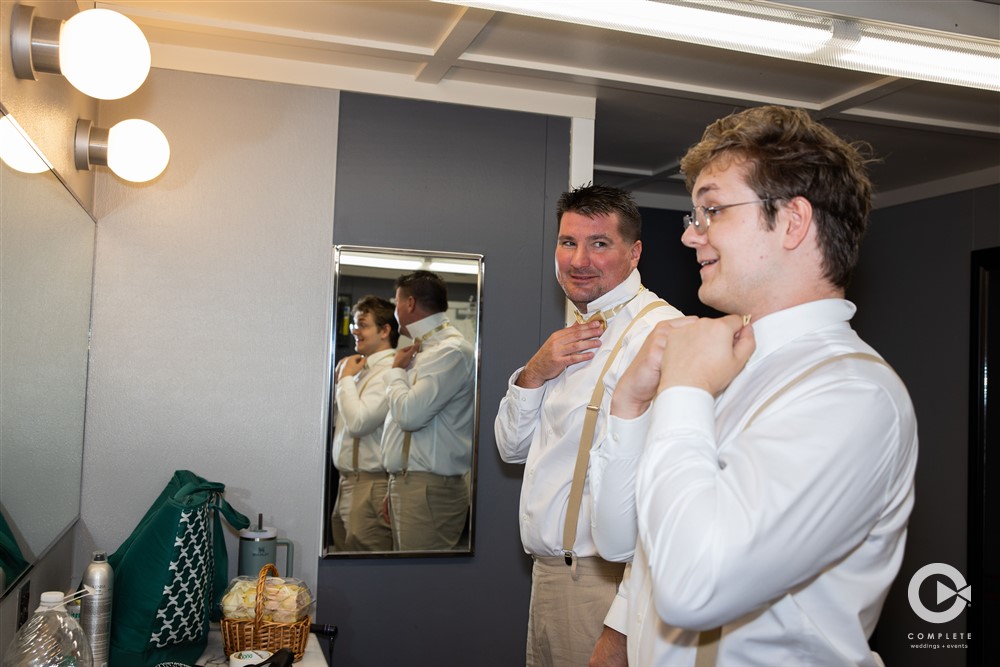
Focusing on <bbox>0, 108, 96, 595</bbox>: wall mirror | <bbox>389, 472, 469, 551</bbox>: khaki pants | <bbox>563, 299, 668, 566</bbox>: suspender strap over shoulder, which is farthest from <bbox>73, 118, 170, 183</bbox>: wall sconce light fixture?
<bbox>563, 299, 668, 566</bbox>: suspender strap over shoulder

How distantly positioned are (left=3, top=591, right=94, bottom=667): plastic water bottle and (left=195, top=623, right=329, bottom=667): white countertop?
1.99 ft

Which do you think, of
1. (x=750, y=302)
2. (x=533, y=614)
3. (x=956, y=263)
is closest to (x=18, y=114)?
(x=750, y=302)

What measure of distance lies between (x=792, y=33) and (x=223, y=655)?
244 cm

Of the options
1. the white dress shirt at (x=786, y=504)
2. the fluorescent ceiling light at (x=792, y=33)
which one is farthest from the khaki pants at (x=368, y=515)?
the white dress shirt at (x=786, y=504)

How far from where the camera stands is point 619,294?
2602mm

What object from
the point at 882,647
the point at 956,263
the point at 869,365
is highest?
the point at 956,263

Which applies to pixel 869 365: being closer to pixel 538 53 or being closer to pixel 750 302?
pixel 750 302

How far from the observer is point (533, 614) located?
8.60ft

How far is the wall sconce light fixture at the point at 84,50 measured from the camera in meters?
1.76

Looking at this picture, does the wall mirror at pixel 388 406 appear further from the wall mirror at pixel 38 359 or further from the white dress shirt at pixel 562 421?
the wall mirror at pixel 38 359

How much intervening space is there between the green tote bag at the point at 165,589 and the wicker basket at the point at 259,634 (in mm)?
96

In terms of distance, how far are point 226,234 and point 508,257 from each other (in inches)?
44.9

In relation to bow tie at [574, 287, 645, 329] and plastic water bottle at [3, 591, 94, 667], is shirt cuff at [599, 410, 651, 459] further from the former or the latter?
plastic water bottle at [3, 591, 94, 667]

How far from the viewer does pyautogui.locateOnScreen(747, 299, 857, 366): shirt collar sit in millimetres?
1333
